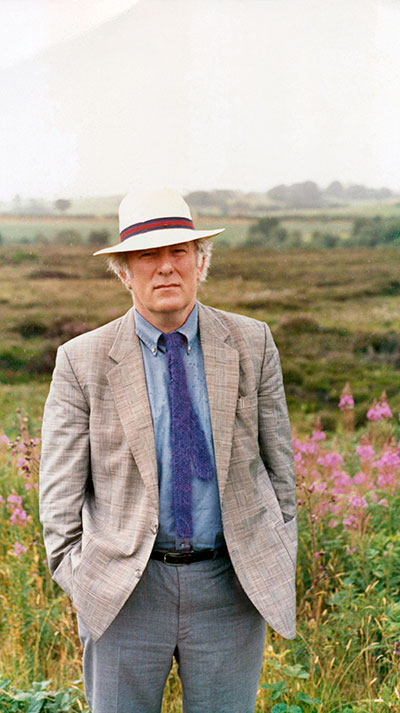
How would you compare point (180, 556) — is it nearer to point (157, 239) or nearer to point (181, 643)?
point (181, 643)

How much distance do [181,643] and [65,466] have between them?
57cm

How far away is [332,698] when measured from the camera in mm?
2484

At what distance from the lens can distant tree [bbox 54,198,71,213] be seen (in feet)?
13.8

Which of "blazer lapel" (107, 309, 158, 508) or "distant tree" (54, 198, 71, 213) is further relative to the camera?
"distant tree" (54, 198, 71, 213)

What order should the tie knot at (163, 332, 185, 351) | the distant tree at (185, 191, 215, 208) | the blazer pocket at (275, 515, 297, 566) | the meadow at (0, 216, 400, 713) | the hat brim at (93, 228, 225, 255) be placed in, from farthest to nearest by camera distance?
1. the distant tree at (185, 191, 215, 208)
2. the meadow at (0, 216, 400, 713)
3. the blazer pocket at (275, 515, 297, 566)
4. the tie knot at (163, 332, 185, 351)
5. the hat brim at (93, 228, 225, 255)

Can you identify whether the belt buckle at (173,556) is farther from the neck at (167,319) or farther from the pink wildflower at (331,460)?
the pink wildflower at (331,460)

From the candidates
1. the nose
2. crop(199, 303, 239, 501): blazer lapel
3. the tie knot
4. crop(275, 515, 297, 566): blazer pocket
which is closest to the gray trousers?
crop(275, 515, 297, 566): blazer pocket

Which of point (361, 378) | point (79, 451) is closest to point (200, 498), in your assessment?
point (79, 451)

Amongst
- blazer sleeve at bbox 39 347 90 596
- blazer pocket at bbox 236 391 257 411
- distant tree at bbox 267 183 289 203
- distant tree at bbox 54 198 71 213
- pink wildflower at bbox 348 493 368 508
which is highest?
distant tree at bbox 267 183 289 203

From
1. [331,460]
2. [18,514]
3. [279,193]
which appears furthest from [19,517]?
[279,193]

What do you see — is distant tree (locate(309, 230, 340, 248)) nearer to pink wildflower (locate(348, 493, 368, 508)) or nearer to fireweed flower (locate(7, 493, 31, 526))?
pink wildflower (locate(348, 493, 368, 508))

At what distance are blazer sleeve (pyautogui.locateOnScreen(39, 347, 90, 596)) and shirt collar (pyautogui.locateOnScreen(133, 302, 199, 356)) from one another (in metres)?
0.21

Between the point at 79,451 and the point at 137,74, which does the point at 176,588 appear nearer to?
the point at 79,451

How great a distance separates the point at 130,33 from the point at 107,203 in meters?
0.96
